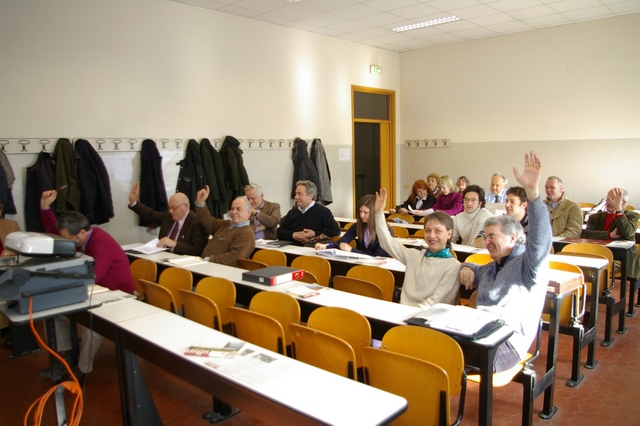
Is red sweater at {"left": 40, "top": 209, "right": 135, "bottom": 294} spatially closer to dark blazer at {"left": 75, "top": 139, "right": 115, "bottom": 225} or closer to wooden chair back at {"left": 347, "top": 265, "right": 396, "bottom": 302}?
wooden chair back at {"left": 347, "top": 265, "right": 396, "bottom": 302}

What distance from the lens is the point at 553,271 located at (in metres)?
3.27

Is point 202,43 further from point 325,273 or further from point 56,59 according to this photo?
point 325,273

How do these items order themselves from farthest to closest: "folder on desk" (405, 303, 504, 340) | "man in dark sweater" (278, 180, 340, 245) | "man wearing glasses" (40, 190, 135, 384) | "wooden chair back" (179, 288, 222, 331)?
1. "man in dark sweater" (278, 180, 340, 245)
2. "man wearing glasses" (40, 190, 135, 384)
3. "wooden chair back" (179, 288, 222, 331)
4. "folder on desk" (405, 303, 504, 340)

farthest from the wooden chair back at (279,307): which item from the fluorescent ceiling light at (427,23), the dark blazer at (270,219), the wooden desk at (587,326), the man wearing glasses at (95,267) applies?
the fluorescent ceiling light at (427,23)

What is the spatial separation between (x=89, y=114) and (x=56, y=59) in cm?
65

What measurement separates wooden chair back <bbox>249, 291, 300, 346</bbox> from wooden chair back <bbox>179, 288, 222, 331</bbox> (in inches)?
9.1

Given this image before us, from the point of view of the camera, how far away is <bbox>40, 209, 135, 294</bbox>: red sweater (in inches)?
137

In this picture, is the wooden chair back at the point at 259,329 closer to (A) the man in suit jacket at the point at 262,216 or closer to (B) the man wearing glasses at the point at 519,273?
(B) the man wearing glasses at the point at 519,273

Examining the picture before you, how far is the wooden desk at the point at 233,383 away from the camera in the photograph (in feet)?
5.50

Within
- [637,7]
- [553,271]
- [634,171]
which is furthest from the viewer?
[634,171]

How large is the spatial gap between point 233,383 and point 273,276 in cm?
145

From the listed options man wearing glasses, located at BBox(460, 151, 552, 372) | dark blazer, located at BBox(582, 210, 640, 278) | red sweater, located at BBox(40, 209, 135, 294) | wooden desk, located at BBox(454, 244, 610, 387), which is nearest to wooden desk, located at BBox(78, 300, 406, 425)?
red sweater, located at BBox(40, 209, 135, 294)

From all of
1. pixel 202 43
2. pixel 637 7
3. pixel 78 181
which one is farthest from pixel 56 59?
pixel 637 7

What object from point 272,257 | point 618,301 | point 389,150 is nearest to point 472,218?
point 618,301
